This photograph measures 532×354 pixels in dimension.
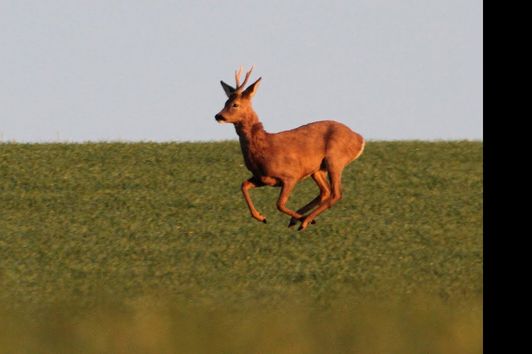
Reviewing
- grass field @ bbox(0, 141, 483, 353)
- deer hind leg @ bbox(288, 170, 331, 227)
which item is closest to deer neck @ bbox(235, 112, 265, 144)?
deer hind leg @ bbox(288, 170, 331, 227)

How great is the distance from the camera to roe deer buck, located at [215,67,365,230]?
35.9ft

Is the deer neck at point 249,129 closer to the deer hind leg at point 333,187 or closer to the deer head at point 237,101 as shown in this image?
the deer head at point 237,101

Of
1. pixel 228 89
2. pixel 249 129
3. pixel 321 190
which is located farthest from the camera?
pixel 321 190

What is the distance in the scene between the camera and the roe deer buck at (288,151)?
10938 mm

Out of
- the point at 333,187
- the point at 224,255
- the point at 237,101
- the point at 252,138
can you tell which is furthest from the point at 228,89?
the point at 224,255

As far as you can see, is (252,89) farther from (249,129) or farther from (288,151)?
(288,151)

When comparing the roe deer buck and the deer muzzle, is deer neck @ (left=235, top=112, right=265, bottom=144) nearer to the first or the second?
the roe deer buck

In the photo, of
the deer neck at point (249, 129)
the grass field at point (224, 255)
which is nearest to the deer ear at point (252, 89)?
the deer neck at point (249, 129)

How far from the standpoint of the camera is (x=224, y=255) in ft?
50.7

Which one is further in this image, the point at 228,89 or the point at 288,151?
the point at 288,151

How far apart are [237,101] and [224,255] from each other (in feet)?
16.5
